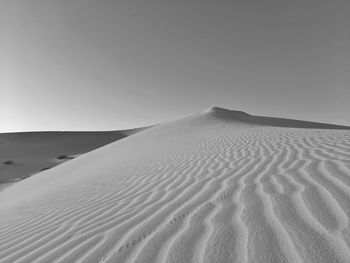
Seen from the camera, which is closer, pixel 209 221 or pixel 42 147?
pixel 209 221

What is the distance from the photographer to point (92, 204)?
12.5 feet

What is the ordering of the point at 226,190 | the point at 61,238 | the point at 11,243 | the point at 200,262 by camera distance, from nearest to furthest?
the point at 200,262, the point at 61,238, the point at 11,243, the point at 226,190

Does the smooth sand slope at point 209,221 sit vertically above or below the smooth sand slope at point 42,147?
above

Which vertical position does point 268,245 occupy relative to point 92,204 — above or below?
above

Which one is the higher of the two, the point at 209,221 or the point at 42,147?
the point at 209,221

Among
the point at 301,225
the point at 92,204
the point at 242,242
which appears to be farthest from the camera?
the point at 92,204

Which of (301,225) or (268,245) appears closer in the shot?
(268,245)

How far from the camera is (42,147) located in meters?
32.4

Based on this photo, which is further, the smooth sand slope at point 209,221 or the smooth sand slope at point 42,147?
the smooth sand slope at point 42,147

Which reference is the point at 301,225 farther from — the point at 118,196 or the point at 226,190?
the point at 118,196

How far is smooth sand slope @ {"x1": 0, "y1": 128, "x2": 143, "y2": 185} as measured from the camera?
71.4 ft

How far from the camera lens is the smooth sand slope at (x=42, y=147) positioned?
2177 cm

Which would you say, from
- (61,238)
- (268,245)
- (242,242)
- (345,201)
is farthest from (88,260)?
(345,201)

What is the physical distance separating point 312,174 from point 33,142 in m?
38.4
